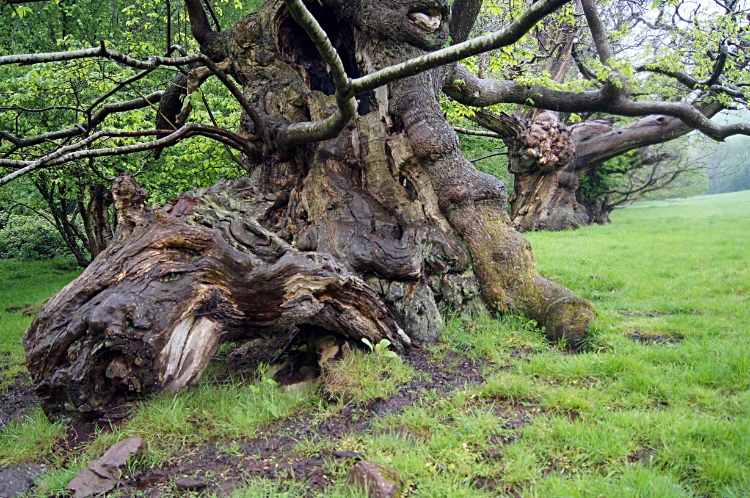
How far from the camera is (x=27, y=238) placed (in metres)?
20.3

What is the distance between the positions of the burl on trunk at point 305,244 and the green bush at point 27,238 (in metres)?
18.5

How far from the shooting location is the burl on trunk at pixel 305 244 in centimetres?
377

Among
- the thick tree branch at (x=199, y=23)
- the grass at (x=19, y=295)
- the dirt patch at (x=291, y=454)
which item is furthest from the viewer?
the thick tree branch at (x=199, y=23)

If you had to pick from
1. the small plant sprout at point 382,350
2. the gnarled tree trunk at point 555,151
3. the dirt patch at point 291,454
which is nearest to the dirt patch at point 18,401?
the dirt patch at point 291,454

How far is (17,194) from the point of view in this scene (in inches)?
627

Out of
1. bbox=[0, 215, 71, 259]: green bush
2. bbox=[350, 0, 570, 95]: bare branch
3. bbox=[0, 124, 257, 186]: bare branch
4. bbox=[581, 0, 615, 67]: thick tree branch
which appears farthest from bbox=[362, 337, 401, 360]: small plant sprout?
bbox=[0, 215, 71, 259]: green bush

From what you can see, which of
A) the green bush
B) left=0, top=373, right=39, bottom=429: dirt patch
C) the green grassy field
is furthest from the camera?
the green bush

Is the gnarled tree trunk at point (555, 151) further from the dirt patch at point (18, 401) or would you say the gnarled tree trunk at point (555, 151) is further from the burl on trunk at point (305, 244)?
the dirt patch at point (18, 401)

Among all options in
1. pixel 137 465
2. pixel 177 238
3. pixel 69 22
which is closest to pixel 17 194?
pixel 69 22

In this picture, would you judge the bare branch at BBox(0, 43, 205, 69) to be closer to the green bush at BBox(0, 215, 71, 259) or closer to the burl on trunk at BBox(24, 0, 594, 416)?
the burl on trunk at BBox(24, 0, 594, 416)

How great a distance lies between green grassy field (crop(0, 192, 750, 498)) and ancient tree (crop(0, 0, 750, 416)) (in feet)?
1.16

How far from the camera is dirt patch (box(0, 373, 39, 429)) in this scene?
164 inches

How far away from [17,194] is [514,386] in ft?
60.7

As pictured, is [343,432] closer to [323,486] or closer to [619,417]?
[323,486]
